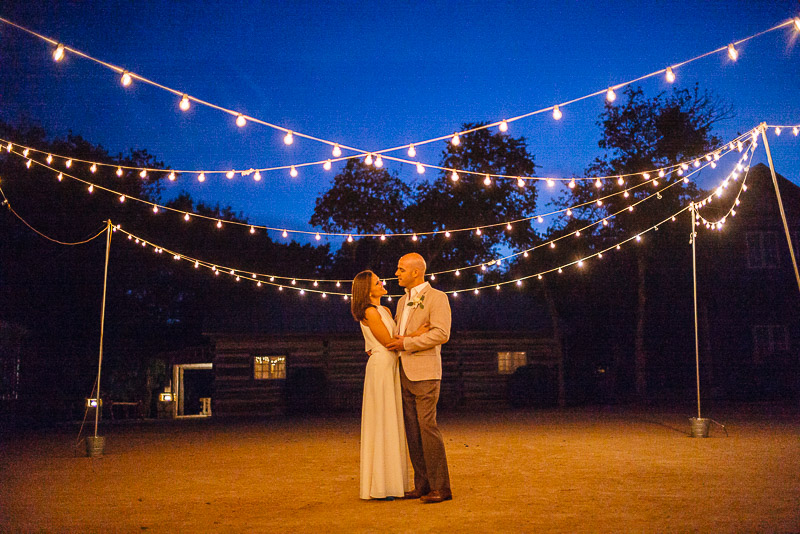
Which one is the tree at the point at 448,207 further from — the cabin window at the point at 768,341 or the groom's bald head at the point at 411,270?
the groom's bald head at the point at 411,270

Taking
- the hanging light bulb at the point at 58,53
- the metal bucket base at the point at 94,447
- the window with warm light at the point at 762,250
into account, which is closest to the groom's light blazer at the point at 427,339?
the hanging light bulb at the point at 58,53

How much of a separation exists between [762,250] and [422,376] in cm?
2319

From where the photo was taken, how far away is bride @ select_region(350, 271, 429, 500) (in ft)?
17.9

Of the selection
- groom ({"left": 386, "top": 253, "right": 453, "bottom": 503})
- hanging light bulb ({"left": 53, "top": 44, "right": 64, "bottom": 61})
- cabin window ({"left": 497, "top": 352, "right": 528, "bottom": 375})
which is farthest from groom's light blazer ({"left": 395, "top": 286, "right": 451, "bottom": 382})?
cabin window ({"left": 497, "top": 352, "right": 528, "bottom": 375})

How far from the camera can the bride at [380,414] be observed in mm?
5453

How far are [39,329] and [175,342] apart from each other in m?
5.33

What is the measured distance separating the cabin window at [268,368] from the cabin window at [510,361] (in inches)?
294

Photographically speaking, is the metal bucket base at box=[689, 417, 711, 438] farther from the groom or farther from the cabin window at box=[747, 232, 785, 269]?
the cabin window at box=[747, 232, 785, 269]

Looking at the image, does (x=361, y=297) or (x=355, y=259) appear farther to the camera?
(x=355, y=259)

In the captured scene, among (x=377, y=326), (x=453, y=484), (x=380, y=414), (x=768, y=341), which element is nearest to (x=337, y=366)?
(x=453, y=484)

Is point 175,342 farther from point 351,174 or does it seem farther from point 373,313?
point 373,313

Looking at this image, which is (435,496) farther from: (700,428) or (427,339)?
(700,428)

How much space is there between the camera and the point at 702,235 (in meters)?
24.9

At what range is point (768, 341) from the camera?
24.4 metres
